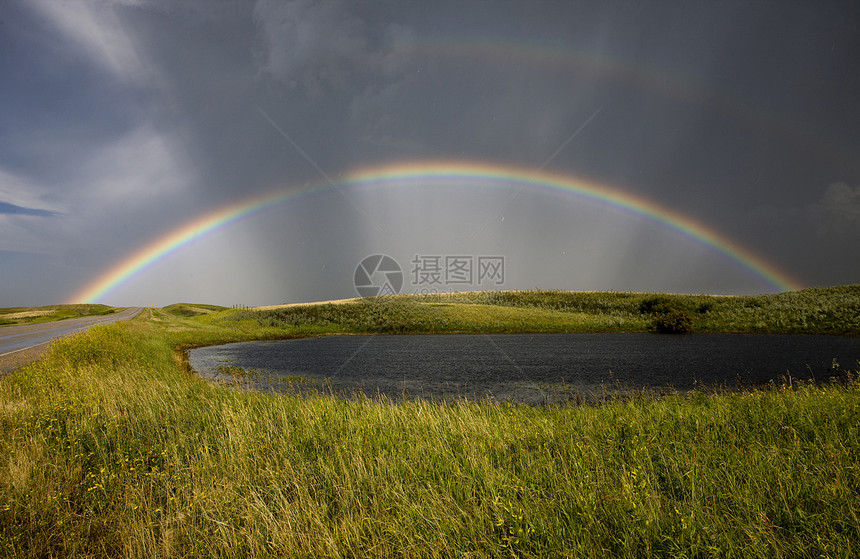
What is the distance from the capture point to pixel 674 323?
62.2 metres

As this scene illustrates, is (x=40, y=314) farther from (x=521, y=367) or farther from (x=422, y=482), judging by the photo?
(x=422, y=482)

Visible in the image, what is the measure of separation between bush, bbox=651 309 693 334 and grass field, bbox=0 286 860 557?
195ft

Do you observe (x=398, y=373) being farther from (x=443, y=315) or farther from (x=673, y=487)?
(x=443, y=315)

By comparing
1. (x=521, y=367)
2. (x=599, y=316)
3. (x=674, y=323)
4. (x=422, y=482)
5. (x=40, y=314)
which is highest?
(x=599, y=316)

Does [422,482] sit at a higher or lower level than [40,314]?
lower

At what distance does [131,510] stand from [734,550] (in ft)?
23.6

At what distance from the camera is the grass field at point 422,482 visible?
4.17 meters

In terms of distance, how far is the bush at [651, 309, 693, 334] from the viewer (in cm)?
6228

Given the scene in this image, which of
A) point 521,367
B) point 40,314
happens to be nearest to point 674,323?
point 521,367

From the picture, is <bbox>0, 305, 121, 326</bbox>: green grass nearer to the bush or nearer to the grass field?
the grass field

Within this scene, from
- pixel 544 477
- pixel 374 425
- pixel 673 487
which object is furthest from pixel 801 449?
pixel 374 425

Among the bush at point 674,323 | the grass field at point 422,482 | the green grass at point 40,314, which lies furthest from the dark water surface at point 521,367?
the green grass at point 40,314

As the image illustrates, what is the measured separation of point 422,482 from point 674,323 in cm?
6829

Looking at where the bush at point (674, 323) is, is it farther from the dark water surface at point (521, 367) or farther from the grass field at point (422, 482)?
the grass field at point (422, 482)
